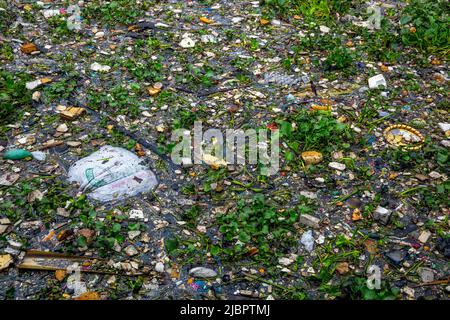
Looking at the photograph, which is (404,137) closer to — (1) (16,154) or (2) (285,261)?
(2) (285,261)

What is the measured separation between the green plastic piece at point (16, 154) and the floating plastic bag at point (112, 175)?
0.38 meters

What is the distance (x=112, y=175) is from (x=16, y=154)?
0.78m

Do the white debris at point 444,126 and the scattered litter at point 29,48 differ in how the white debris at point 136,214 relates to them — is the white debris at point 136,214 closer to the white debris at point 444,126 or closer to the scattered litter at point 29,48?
the scattered litter at point 29,48

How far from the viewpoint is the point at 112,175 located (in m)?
3.07

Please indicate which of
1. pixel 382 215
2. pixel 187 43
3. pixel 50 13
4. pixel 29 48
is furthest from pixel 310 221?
pixel 50 13

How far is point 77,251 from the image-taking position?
2656mm

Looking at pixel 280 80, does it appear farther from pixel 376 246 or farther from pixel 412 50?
pixel 376 246

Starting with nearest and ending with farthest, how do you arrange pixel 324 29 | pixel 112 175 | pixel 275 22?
pixel 112 175 → pixel 324 29 → pixel 275 22

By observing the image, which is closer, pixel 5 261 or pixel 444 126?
pixel 5 261

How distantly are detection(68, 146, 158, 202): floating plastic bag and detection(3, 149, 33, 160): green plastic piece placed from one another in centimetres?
38

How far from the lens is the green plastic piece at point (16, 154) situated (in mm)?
3217

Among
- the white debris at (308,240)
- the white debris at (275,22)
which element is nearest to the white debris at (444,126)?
the white debris at (308,240)
